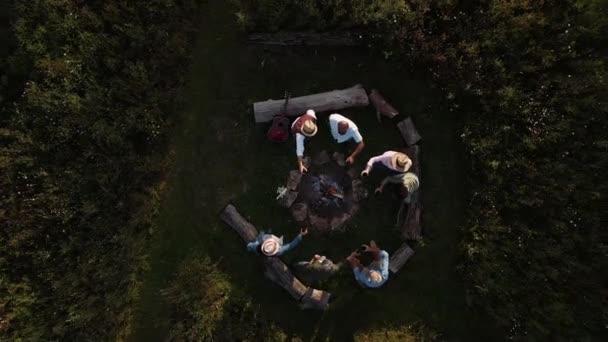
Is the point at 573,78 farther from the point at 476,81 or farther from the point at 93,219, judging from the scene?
the point at 93,219

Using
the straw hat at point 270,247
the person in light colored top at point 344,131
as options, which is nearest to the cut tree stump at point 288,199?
the straw hat at point 270,247

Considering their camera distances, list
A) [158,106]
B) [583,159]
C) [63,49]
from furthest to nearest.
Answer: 1. [158,106]
2. [63,49]
3. [583,159]

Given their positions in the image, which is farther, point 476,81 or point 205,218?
point 205,218

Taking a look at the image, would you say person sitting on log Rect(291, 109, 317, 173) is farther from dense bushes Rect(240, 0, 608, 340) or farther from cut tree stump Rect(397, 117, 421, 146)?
dense bushes Rect(240, 0, 608, 340)

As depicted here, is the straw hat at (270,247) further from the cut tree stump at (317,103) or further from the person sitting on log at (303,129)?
the cut tree stump at (317,103)

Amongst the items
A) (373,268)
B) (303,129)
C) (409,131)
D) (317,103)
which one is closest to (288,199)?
(303,129)

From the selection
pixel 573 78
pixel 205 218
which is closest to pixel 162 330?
pixel 205 218

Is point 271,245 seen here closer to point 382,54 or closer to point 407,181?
point 407,181

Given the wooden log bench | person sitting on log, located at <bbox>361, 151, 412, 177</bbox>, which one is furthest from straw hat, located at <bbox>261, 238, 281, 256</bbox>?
person sitting on log, located at <bbox>361, 151, 412, 177</bbox>
